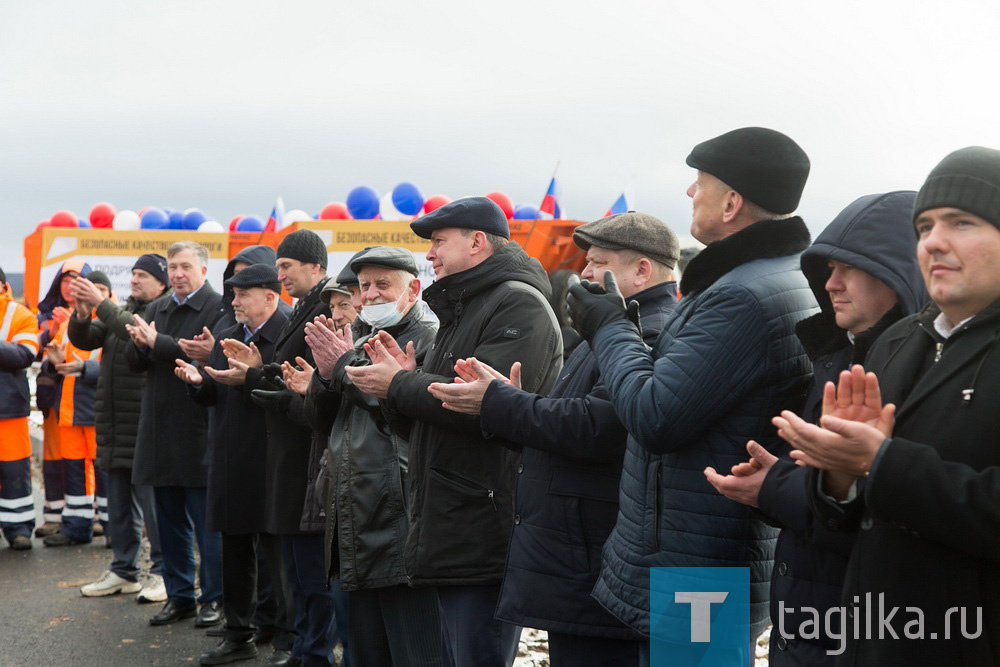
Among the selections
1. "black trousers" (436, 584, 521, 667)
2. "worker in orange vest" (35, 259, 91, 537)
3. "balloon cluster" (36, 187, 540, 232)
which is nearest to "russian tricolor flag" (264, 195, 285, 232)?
"balloon cluster" (36, 187, 540, 232)

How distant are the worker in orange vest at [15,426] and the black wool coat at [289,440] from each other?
3.96 metres

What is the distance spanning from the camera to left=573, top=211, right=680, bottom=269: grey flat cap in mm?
3277

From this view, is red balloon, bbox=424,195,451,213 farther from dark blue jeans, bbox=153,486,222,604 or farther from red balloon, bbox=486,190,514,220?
dark blue jeans, bbox=153,486,222,604

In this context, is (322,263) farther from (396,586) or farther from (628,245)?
(628,245)

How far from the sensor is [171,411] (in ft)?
20.9

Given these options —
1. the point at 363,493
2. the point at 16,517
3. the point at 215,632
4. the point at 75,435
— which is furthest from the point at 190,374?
the point at 16,517

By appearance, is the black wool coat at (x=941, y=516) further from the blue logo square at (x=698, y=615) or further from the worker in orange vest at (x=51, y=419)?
the worker in orange vest at (x=51, y=419)

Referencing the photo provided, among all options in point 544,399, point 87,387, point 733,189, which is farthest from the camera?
point 87,387

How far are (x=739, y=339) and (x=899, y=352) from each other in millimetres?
504

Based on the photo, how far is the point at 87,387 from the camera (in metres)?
8.68

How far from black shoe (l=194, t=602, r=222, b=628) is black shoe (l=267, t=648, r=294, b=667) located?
88 cm

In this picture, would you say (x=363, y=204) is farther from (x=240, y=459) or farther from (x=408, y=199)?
(x=240, y=459)

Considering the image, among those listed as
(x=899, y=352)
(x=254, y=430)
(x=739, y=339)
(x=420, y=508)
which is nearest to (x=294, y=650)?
(x=254, y=430)

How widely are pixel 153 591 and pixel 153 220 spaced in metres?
9.32
